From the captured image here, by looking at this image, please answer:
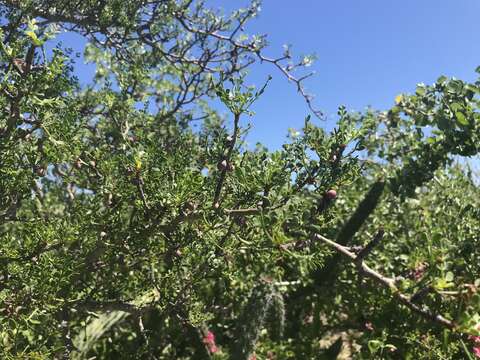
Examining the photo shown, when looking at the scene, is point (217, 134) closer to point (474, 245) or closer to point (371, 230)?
point (474, 245)

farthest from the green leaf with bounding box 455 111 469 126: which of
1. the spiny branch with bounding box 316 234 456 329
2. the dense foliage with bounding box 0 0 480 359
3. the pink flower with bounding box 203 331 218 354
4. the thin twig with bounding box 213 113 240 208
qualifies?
the pink flower with bounding box 203 331 218 354

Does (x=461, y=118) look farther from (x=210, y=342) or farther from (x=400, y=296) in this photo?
(x=210, y=342)

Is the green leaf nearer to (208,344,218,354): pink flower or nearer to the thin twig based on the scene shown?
the thin twig

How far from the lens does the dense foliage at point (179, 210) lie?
2048 millimetres

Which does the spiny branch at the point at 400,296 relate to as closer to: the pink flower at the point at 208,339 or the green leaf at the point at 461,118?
the green leaf at the point at 461,118

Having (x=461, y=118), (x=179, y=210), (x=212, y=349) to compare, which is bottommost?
(x=212, y=349)

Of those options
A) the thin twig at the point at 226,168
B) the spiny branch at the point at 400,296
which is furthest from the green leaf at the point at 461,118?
the thin twig at the point at 226,168

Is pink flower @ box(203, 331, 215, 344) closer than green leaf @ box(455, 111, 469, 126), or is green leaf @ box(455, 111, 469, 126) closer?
green leaf @ box(455, 111, 469, 126)

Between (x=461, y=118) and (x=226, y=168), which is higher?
(x=461, y=118)

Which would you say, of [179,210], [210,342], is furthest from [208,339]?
[179,210]

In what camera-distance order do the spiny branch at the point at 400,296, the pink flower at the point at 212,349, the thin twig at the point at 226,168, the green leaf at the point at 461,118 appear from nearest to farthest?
the thin twig at the point at 226,168, the spiny branch at the point at 400,296, the green leaf at the point at 461,118, the pink flower at the point at 212,349

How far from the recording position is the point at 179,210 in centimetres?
221

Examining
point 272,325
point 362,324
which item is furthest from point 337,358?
point 272,325

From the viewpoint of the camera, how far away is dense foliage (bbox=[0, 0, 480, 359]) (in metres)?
2.05
